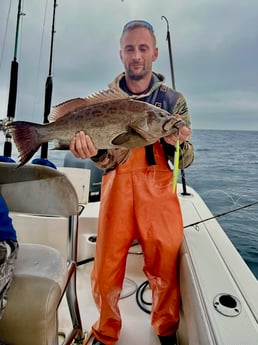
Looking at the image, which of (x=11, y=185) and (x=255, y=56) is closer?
(x=11, y=185)

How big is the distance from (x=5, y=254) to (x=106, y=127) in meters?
0.53

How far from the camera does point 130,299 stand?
66.7 inches

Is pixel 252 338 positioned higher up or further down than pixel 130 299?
higher up

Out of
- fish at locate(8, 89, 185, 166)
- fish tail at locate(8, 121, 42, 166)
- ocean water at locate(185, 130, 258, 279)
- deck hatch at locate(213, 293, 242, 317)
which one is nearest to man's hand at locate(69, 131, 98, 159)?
fish at locate(8, 89, 185, 166)

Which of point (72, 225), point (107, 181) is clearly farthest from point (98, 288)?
point (107, 181)

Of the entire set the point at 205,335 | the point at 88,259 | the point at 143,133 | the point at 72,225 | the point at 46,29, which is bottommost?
the point at 88,259

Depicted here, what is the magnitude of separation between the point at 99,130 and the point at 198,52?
3.42 m

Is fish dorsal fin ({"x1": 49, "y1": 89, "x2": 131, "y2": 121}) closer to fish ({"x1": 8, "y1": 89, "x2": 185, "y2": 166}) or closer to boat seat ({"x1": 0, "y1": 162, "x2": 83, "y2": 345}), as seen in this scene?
fish ({"x1": 8, "y1": 89, "x2": 185, "y2": 166})

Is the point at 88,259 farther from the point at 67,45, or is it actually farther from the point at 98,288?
the point at 67,45

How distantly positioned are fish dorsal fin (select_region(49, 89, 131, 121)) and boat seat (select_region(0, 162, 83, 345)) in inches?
11.5

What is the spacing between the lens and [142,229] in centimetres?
116

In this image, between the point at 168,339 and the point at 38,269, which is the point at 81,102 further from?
the point at 168,339

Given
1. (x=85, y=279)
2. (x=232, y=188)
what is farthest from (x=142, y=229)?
(x=232, y=188)

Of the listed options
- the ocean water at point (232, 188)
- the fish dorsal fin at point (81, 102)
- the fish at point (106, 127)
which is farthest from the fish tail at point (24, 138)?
the ocean water at point (232, 188)
